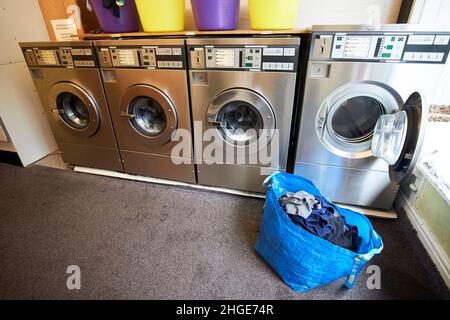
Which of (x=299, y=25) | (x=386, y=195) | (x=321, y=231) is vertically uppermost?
(x=299, y=25)

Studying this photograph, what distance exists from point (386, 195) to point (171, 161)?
4.92 ft

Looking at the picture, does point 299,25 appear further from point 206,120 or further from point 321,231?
point 321,231

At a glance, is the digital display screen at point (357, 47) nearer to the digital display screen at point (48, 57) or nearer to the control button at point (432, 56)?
the control button at point (432, 56)

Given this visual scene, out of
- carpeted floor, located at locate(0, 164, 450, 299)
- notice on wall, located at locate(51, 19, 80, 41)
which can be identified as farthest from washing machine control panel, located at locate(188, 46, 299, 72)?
notice on wall, located at locate(51, 19, 80, 41)

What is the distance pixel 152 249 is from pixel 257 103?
1.06 meters

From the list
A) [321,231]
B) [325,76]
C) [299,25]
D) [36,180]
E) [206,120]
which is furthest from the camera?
[36,180]

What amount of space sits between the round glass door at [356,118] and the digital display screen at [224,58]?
68cm

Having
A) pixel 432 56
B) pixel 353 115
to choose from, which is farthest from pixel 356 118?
pixel 432 56

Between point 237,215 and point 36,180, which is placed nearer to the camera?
point 237,215

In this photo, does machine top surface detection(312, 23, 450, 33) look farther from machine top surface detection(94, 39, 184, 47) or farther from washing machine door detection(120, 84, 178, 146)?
washing machine door detection(120, 84, 178, 146)

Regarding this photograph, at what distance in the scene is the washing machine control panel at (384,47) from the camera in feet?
3.76

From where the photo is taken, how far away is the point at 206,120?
5.27ft

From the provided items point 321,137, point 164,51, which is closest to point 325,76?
point 321,137

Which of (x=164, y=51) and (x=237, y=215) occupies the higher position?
(x=164, y=51)
